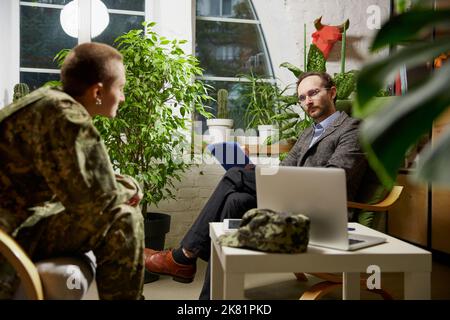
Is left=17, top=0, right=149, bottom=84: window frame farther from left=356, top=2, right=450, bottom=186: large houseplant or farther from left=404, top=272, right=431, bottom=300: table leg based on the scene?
left=356, top=2, right=450, bottom=186: large houseplant

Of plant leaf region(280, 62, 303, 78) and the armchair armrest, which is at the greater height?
plant leaf region(280, 62, 303, 78)

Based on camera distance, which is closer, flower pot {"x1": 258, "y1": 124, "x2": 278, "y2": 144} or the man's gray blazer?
the man's gray blazer

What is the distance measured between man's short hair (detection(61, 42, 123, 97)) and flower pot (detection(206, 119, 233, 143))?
2.04m

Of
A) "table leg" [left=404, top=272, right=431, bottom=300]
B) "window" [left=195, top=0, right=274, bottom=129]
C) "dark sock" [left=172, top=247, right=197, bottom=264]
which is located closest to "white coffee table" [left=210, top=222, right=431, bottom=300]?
"table leg" [left=404, top=272, right=431, bottom=300]

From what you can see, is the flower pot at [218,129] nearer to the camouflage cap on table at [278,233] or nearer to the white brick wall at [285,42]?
the white brick wall at [285,42]

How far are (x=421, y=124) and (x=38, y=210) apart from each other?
1.23 metres

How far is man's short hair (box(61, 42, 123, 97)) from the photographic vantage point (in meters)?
1.53

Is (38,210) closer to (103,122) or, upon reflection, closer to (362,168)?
(103,122)

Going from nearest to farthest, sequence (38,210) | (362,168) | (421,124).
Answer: (421,124)
(38,210)
(362,168)

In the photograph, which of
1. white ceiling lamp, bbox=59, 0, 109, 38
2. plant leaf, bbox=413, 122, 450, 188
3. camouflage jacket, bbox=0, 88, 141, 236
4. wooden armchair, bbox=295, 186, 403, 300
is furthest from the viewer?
white ceiling lamp, bbox=59, 0, 109, 38

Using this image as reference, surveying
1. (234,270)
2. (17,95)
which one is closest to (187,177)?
(17,95)

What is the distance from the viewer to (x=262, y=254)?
4.40 ft

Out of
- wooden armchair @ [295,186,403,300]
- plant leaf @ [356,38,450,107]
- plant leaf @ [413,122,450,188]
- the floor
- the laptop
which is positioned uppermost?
plant leaf @ [356,38,450,107]

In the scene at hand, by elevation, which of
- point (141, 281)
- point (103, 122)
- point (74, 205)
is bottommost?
point (141, 281)
